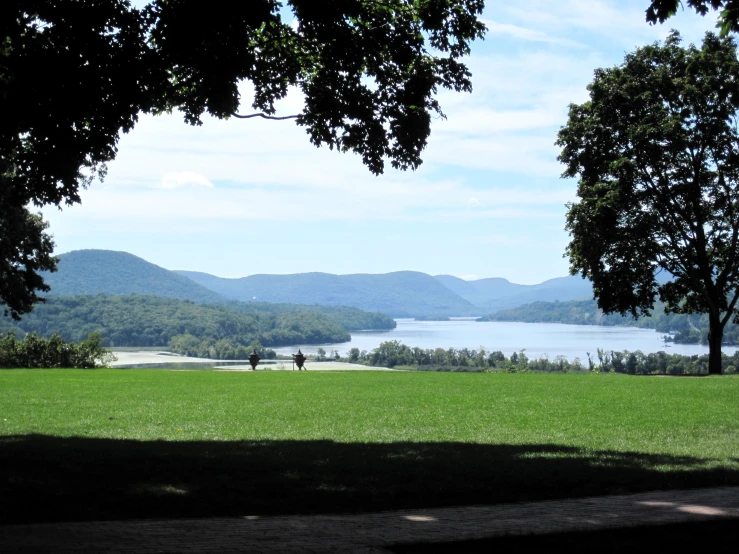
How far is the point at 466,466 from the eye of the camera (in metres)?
10.1

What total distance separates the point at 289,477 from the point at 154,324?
107595mm

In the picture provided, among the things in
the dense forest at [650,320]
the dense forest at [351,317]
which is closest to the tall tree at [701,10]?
the dense forest at [650,320]

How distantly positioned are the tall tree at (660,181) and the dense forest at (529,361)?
635 centimetres

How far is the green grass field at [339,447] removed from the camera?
26.8ft

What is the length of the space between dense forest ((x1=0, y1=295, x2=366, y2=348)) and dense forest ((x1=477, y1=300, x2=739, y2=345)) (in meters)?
48.5

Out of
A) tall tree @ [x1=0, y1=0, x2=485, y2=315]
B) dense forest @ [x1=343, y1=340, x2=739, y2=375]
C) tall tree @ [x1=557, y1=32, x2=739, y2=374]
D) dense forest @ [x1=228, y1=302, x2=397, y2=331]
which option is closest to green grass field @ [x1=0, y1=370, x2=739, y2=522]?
tall tree @ [x1=0, y1=0, x2=485, y2=315]

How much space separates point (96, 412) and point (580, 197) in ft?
88.6

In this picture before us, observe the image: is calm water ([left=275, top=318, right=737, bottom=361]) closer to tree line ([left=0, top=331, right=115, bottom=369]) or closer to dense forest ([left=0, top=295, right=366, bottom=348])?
dense forest ([left=0, top=295, right=366, bottom=348])

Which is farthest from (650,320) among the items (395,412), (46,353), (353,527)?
(353,527)

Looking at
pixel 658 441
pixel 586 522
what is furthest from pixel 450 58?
pixel 586 522

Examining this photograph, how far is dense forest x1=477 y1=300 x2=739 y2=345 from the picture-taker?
78.8 m

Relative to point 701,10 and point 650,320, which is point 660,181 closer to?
point 701,10

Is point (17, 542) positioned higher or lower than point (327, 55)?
lower

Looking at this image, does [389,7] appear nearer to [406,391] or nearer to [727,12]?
[727,12]
